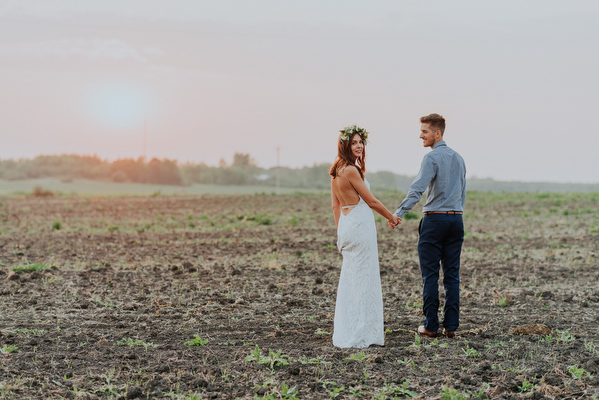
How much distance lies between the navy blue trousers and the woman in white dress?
0.55m

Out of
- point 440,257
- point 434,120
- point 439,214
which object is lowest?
point 440,257

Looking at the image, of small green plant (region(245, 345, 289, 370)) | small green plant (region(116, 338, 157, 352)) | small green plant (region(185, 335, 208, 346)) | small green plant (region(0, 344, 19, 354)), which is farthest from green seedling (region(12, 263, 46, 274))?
small green plant (region(245, 345, 289, 370))

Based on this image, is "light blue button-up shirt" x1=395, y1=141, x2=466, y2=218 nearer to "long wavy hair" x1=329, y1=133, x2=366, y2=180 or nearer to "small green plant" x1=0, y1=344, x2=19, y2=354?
"long wavy hair" x1=329, y1=133, x2=366, y2=180

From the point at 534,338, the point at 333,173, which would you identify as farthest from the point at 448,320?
the point at 333,173

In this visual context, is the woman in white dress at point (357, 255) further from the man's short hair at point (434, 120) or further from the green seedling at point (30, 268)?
the green seedling at point (30, 268)

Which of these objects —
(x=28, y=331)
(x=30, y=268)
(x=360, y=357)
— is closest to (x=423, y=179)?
(x=360, y=357)

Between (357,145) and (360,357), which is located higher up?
(357,145)

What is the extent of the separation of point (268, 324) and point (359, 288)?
1.66 m

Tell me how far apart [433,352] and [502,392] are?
3.52ft

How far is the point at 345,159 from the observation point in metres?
5.76

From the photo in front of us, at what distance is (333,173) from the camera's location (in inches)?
229

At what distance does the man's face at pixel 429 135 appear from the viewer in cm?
597

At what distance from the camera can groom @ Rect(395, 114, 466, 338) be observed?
19.2ft

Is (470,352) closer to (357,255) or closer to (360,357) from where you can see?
(360,357)
